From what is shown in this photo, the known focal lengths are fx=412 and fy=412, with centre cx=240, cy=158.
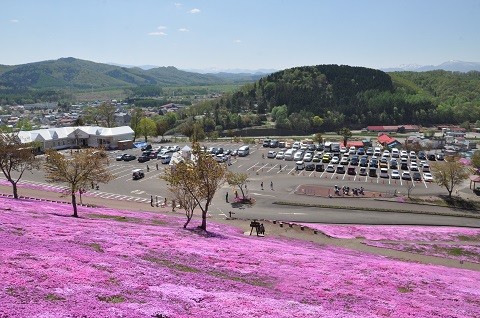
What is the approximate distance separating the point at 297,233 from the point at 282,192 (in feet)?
61.5

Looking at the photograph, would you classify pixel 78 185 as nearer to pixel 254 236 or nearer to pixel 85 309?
pixel 254 236

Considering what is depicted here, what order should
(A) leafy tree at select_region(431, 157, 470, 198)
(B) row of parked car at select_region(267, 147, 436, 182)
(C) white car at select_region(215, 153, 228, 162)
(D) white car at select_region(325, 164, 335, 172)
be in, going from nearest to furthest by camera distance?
(A) leafy tree at select_region(431, 157, 470, 198) → (B) row of parked car at select_region(267, 147, 436, 182) → (D) white car at select_region(325, 164, 335, 172) → (C) white car at select_region(215, 153, 228, 162)

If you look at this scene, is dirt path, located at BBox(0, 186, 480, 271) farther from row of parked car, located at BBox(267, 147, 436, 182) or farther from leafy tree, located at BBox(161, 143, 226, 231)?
row of parked car, located at BBox(267, 147, 436, 182)

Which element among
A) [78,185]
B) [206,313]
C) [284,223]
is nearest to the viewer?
[206,313]

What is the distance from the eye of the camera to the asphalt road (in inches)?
1881

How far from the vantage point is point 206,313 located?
52.0 ft

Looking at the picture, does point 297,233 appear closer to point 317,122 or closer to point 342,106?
A: point 317,122

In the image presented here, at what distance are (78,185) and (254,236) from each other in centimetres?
1639

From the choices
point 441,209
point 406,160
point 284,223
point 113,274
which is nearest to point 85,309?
point 113,274

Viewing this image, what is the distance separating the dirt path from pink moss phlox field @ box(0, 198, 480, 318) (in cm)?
438

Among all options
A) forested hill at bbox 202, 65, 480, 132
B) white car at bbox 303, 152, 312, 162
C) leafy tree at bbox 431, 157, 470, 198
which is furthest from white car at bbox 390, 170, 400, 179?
forested hill at bbox 202, 65, 480, 132

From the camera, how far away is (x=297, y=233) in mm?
40250

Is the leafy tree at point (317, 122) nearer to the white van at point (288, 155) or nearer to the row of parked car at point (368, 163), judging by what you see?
the row of parked car at point (368, 163)

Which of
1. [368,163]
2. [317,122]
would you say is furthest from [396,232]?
[317,122]
